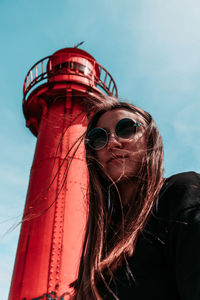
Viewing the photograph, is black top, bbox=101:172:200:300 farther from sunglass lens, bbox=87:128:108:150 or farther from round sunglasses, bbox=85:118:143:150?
sunglass lens, bbox=87:128:108:150

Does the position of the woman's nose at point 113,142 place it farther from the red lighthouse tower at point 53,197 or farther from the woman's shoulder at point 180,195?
the red lighthouse tower at point 53,197

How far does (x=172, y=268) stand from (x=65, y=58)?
8.28 metres

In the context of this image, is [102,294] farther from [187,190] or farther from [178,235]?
[187,190]

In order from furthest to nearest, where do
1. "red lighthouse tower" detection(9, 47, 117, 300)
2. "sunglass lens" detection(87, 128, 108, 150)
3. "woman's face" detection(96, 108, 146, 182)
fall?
"red lighthouse tower" detection(9, 47, 117, 300) → "sunglass lens" detection(87, 128, 108, 150) → "woman's face" detection(96, 108, 146, 182)

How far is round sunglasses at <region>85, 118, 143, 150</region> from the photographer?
155 cm

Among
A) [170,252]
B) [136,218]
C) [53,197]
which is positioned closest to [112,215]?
[136,218]

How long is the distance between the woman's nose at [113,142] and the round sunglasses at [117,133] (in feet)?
0.07

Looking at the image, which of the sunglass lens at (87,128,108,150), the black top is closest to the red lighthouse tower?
the sunglass lens at (87,128,108,150)

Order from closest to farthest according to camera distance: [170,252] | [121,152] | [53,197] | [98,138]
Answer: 1. [170,252]
2. [121,152]
3. [98,138]
4. [53,197]

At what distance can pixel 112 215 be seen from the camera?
5.22 ft

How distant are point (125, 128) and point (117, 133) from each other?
0.21ft

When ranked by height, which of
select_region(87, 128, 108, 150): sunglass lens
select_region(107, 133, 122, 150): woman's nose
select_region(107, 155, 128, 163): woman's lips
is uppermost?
select_region(87, 128, 108, 150): sunglass lens

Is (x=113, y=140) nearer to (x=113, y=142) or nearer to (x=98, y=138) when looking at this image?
(x=113, y=142)

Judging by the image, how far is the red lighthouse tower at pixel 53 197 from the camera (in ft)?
15.5
